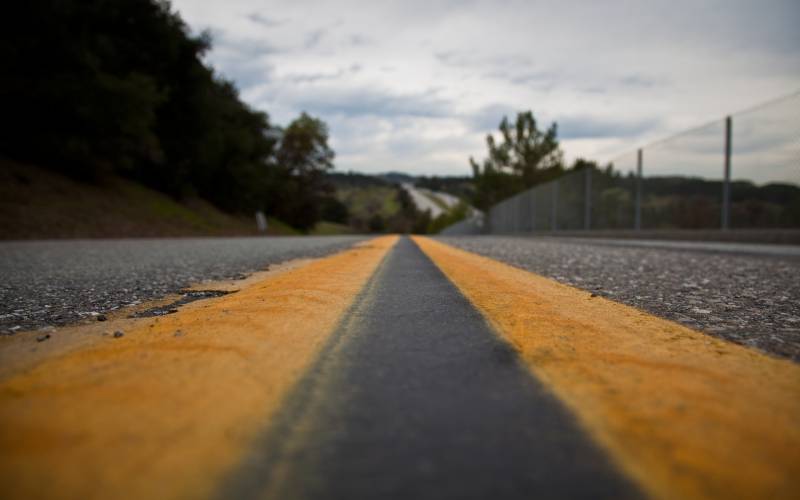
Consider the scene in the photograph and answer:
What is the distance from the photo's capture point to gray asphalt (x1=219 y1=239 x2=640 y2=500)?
2.02 feet

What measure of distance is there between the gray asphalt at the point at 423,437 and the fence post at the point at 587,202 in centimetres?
1671

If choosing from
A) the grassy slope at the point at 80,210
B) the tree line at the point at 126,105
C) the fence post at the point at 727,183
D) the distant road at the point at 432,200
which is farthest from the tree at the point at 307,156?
the distant road at the point at 432,200

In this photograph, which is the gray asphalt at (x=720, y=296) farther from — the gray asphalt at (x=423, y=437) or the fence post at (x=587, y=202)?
the fence post at (x=587, y=202)

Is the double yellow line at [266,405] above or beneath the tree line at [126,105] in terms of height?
beneath

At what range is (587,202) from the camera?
16.8m

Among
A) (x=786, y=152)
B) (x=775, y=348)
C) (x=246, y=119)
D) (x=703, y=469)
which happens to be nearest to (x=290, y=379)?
(x=703, y=469)

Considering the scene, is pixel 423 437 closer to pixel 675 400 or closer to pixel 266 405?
pixel 266 405

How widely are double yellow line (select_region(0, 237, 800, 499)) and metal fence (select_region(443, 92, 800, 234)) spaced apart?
852 centimetres

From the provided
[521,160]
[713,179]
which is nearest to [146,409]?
[713,179]

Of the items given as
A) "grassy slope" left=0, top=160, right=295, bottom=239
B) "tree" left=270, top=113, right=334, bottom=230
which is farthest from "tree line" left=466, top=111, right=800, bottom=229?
"tree" left=270, top=113, right=334, bottom=230

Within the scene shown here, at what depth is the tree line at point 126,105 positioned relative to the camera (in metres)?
18.0

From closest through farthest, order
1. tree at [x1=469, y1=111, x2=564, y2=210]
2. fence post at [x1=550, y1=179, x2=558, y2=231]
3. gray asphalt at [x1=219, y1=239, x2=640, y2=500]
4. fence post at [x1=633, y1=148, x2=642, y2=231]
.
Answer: gray asphalt at [x1=219, y1=239, x2=640, y2=500] → fence post at [x1=633, y1=148, x2=642, y2=231] → fence post at [x1=550, y1=179, x2=558, y2=231] → tree at [x1=469, y1=111, x2=564, y2=210]

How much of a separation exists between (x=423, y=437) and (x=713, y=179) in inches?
427

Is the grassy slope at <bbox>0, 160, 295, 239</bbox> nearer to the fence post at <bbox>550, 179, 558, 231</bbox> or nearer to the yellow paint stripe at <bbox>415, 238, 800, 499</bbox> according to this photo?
the yellow paint stripe at <bbox>415, 238, 800, 499</bbox>
